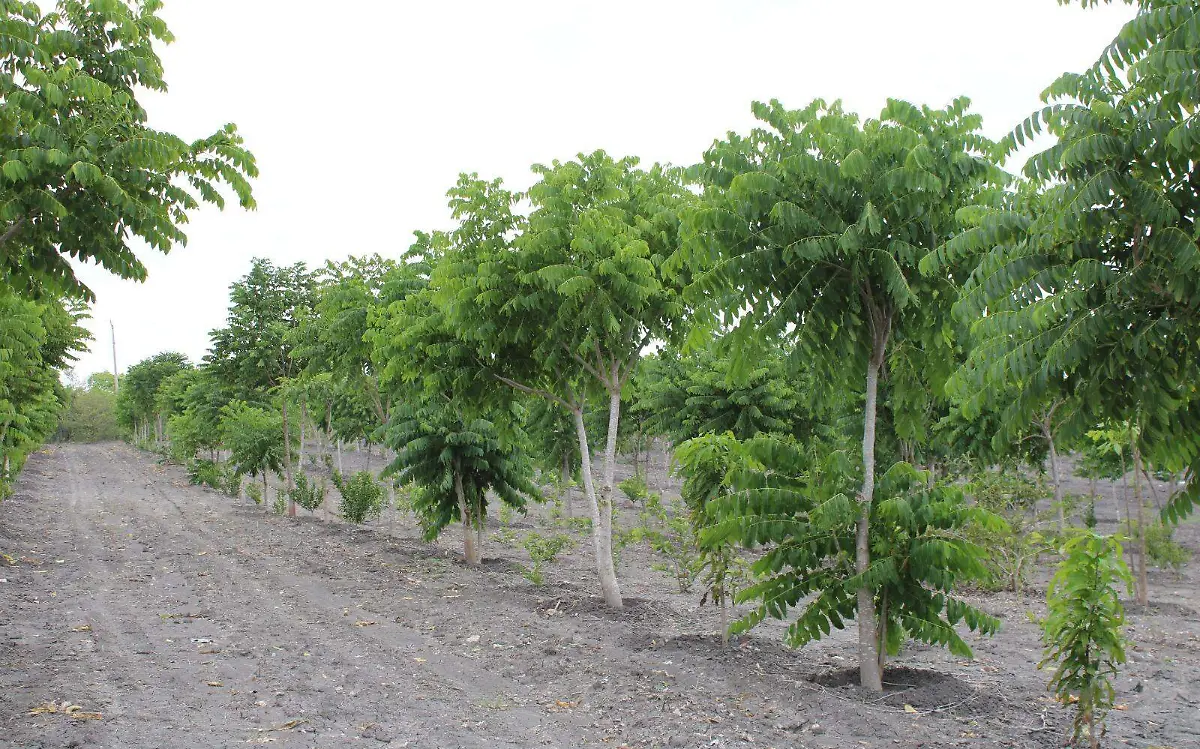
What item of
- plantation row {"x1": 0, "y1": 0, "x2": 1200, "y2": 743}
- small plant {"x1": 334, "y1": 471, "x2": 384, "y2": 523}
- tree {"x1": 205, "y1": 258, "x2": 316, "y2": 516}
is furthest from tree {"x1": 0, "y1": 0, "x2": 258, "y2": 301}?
tree {"x1": 205, "y1": 258, "x2": 316, "y2": 516}

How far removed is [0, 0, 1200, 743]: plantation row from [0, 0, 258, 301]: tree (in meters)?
0.03

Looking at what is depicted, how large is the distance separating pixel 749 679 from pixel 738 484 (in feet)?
5.99

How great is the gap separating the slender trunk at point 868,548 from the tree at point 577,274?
10.1 ft

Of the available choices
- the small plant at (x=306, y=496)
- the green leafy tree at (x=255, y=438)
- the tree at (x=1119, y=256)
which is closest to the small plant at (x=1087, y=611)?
the tree at (x=1119, y=256)

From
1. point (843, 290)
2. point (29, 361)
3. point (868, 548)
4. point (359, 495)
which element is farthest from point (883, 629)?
point (29, 361)

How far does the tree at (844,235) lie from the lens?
247 inches

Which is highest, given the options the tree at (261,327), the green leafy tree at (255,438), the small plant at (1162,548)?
the tree at (261,327)

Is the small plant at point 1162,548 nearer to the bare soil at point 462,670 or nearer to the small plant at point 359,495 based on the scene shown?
the bare soil at point 462,670

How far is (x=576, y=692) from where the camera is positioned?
280 inches

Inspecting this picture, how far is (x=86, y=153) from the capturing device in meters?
5.53

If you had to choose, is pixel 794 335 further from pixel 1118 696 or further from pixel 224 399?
pixel 224 399

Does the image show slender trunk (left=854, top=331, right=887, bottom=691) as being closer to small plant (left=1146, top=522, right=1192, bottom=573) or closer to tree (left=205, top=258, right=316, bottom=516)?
small plant (left=1146, top=522, right=1192, bottom=573)

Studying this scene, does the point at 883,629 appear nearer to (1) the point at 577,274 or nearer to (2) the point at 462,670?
(2) the point at 462,670

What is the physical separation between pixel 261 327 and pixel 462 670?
59.9ft
